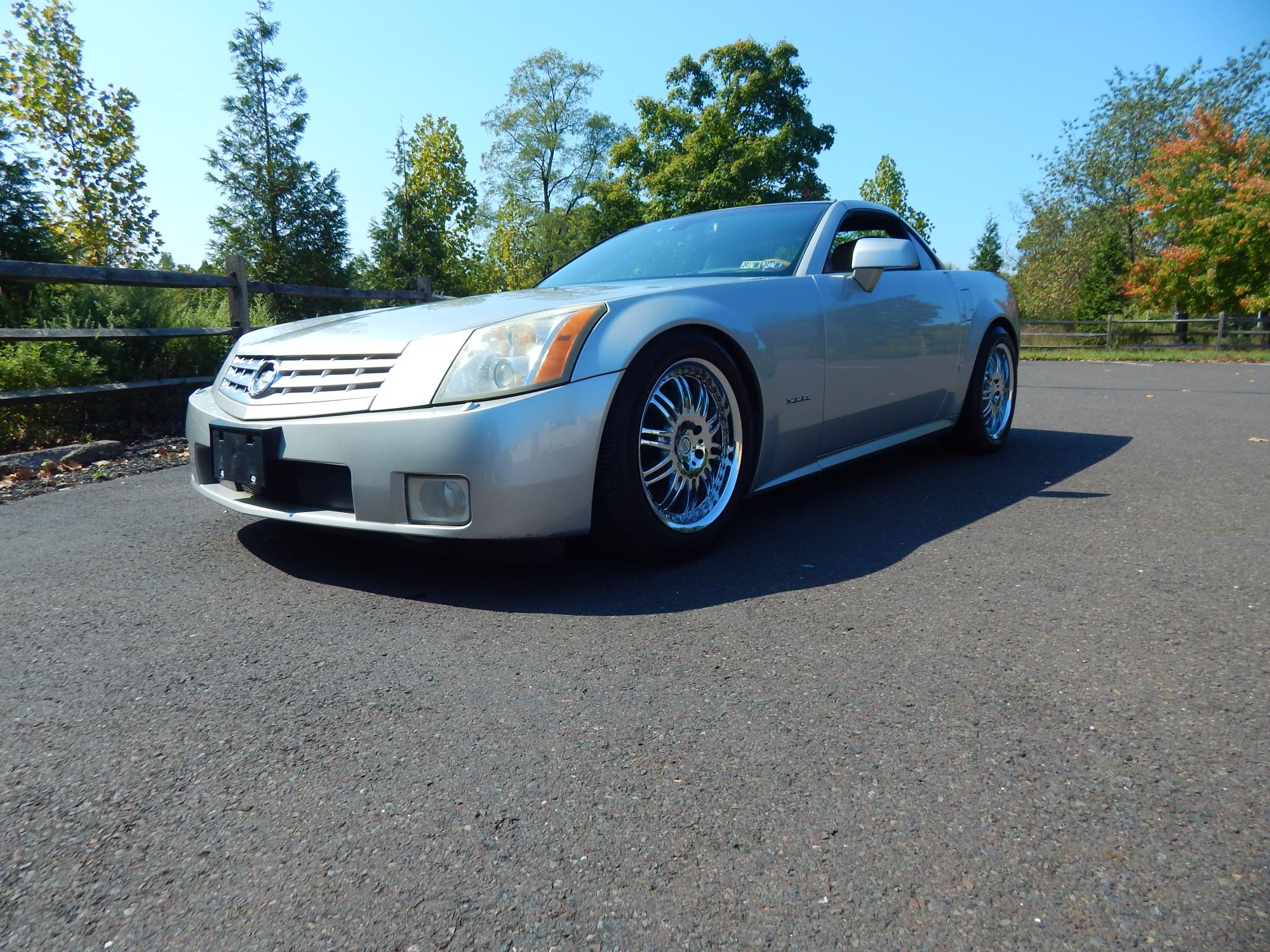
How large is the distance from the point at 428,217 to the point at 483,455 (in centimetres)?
3214

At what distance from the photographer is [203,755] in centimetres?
179

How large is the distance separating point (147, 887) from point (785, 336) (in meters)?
2.71

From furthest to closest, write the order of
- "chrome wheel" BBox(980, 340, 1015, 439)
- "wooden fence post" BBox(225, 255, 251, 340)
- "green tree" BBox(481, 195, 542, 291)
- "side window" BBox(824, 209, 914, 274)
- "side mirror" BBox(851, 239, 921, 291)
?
"green tree" BBox(481, 195, 542, 291) < "wooden fence post" BBox(225, 255, 251, 340) < "chrome wheel" BBox(980, 340, 1015, 439) < "side window" BBox(824, 209, 914, 274) < "side mirror" BBox(851, 239, 921, 291)

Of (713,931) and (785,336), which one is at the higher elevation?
(785,336)

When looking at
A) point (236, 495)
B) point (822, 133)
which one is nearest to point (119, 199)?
point (236, 495)

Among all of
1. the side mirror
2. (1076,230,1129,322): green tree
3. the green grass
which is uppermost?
(1076,230,1129,322): green tree

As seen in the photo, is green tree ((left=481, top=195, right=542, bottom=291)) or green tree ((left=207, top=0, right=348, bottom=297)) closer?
green tree ((left=207, top=0, right=348, bottom=297))

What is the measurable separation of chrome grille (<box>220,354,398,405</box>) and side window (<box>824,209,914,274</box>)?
6.63ft

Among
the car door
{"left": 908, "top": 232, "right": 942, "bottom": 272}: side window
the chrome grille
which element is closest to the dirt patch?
the chrome grille

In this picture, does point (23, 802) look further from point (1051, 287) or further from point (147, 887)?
point (1051, 287)

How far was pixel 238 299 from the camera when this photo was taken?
7281 mm

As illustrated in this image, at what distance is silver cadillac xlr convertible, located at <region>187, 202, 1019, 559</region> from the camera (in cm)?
263

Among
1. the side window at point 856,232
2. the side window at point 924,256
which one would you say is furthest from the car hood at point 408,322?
the side window at point 924,256

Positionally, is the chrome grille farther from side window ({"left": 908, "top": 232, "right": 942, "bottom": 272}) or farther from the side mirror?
side window ({"left": 908, "top": 232, "right": 942, "bottom": 272})
